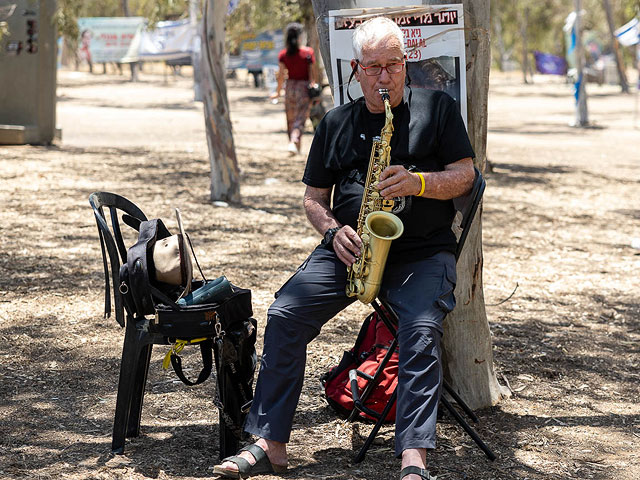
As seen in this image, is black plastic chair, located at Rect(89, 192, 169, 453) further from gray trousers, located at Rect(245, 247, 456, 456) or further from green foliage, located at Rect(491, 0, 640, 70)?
green foliage, located at Rect(491, 0, 640, 70)

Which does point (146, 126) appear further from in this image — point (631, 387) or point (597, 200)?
point (631, 387)

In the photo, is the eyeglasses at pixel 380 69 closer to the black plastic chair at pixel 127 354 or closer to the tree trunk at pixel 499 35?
the black plastic chair at pixel 127 354

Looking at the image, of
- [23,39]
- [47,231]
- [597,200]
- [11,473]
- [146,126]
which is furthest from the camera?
[146,126]

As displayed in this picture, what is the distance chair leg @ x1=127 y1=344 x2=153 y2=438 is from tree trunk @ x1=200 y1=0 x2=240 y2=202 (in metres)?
5.43

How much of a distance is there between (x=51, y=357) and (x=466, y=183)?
235 centimetres

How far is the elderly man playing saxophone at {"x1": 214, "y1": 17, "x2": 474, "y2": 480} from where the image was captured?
10.5 ft

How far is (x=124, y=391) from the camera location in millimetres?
3420

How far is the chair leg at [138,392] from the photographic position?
3.44 m

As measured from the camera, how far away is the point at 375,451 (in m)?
3.57

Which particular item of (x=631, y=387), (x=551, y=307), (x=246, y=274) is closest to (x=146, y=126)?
(x=246, y=274)

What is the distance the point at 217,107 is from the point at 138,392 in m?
5.47

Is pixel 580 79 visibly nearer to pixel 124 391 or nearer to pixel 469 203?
pixel 469 203

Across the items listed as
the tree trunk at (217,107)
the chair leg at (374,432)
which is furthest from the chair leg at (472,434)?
the tree trunk at (217,107)

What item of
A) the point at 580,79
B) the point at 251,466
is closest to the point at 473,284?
the point at 251,466
